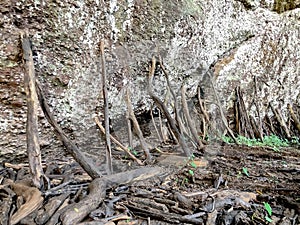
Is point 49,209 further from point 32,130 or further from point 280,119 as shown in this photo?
point 280,119

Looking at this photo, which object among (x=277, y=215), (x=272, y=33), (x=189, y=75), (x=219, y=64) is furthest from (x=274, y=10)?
(x=277, y=215)

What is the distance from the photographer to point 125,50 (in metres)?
4.32

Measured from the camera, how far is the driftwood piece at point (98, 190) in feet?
6.00

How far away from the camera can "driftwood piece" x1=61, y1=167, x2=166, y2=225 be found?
183 centimetres

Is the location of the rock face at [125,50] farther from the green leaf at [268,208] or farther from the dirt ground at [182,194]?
the green leaf at [268,208]

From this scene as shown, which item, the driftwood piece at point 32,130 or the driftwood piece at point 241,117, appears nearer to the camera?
the driftwood piece at point 32,130

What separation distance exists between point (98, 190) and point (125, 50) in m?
2.68

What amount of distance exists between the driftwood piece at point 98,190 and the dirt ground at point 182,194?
0.05 metres

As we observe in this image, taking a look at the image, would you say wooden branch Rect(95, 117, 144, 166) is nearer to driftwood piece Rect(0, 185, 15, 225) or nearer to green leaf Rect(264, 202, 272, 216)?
driftwood piece Rect(0, 185, 15, 225)

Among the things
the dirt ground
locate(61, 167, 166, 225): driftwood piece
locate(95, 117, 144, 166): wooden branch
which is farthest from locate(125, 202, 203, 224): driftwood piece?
locate(95, 117, 144, 166): wooden branch

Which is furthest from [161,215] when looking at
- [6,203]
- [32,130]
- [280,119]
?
[280,119]

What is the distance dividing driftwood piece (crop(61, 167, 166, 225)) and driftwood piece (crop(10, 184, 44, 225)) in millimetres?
266

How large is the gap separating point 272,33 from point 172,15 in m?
4.53

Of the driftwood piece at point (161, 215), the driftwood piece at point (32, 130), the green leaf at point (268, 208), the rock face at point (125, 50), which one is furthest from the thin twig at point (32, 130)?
the green leaf at point (268, 208)
